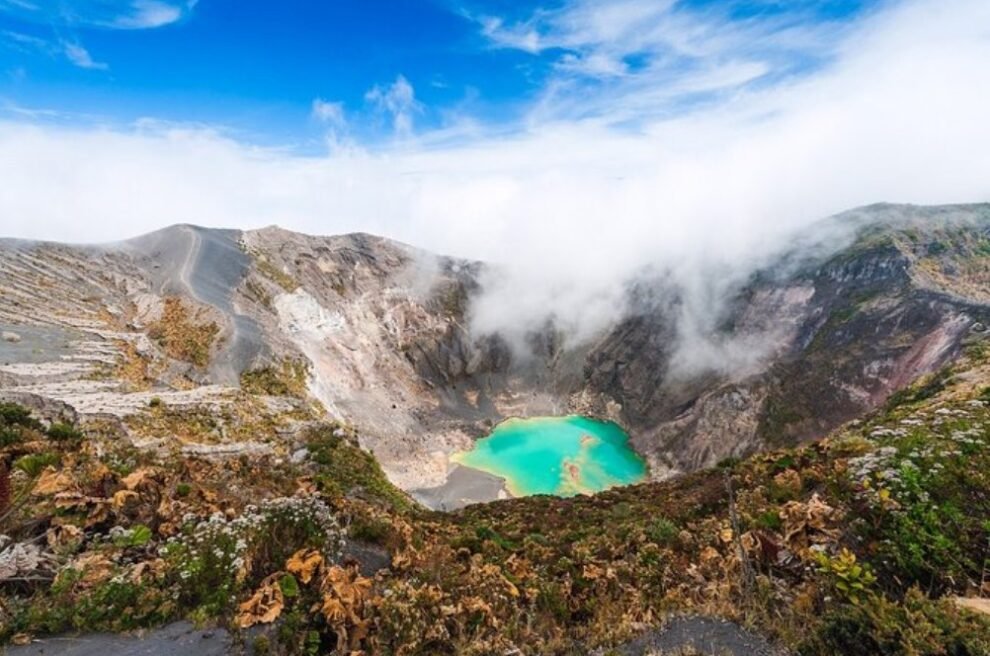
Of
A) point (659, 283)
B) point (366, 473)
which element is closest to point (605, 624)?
point (366, 473)

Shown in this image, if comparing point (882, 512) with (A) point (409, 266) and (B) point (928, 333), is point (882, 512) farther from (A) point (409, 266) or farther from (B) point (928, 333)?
(A) point (409, 266)

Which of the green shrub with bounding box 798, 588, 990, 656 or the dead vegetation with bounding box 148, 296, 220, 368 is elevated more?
the green shrub with bounding box 798, 588, 990, 656

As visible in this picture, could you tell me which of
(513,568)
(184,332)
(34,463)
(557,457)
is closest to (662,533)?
(513,568)

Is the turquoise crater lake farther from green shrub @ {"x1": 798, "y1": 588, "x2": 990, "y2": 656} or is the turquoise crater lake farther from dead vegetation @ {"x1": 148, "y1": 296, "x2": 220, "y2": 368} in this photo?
green shrub @ {"x1": 798, "y1": 588, "x2": 990, "y2": 656}

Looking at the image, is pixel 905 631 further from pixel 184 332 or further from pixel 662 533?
pixel 184 332

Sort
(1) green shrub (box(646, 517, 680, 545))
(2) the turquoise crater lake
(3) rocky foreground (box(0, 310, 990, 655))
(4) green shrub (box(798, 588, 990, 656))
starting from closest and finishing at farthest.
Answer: (4) green shrub (box(798, 588, 990, 656)), (3) rocky foreground (box(0, 310, 990, 655)), (1) green shrub (box(646, 517, 680, 545)), (2) the turquoise crater lake

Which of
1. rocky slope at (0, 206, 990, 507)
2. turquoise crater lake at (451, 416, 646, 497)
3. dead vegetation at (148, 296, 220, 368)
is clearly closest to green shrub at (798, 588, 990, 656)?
rocky slope at (0, 206, 990, 507)

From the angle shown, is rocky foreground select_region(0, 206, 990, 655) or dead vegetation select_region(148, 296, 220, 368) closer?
rocky foreground select_region(0, 206, 990, 655)

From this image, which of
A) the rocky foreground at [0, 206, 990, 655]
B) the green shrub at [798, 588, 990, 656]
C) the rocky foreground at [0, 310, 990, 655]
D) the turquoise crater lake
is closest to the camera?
the green shrub at [798, 588, 990, 656]
